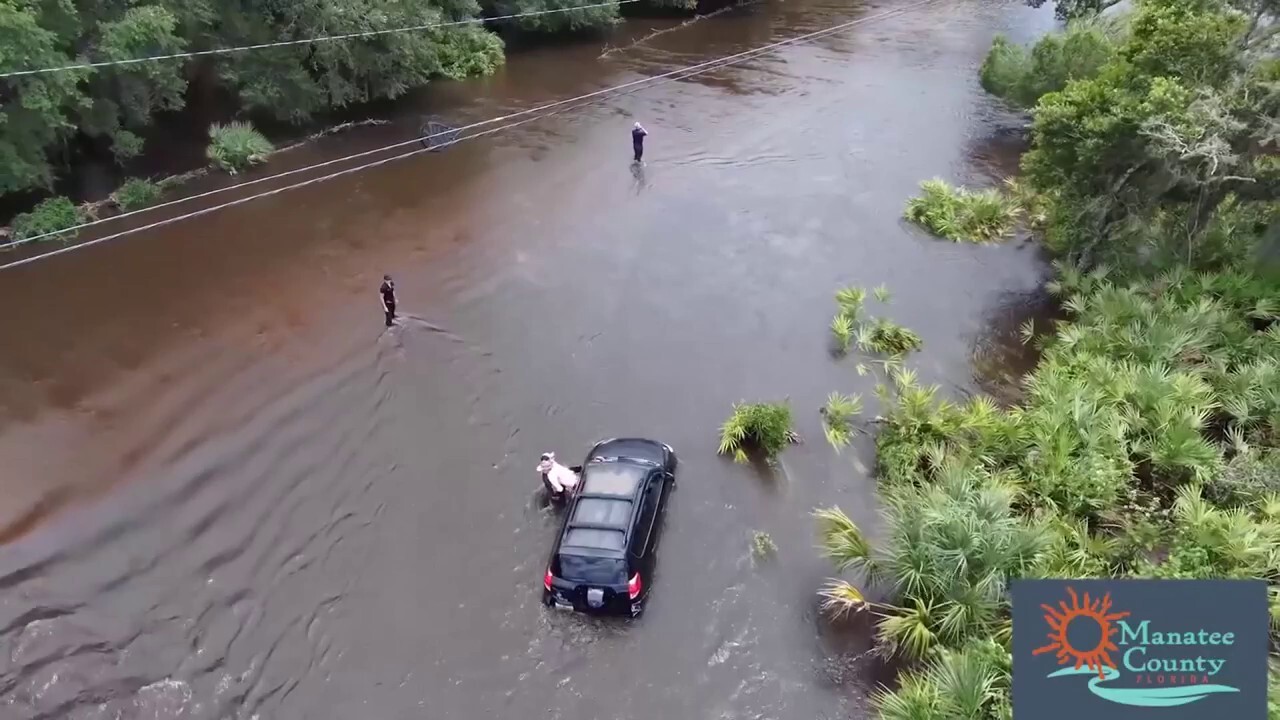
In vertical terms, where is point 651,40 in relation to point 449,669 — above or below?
above

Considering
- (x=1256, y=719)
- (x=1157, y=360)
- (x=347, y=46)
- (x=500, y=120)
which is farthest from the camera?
(x=500, y=120)

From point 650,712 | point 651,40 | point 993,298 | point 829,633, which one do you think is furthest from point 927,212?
point 651,40

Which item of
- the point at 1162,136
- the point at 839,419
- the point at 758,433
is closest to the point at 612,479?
the point at 758,433

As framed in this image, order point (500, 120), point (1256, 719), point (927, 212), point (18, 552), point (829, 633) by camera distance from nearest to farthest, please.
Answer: point (1256, 719) < point (829, 633) < point (18, 552) < point (927, 212) < point (500, 120)

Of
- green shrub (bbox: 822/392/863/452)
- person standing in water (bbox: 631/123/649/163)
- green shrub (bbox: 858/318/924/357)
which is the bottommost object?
green shrub (bbox: 822/392/863/452)

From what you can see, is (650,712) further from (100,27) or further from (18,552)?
(100,27)

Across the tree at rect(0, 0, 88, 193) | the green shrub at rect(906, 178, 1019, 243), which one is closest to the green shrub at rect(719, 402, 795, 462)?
the green shrub at rect(906, 178, 1019, 243)

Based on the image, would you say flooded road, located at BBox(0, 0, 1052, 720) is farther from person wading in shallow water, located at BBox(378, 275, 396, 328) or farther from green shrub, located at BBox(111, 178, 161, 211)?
green shrub, located at BBox(111, 178, 161, 211)

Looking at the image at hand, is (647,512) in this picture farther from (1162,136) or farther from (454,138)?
(454,138)
